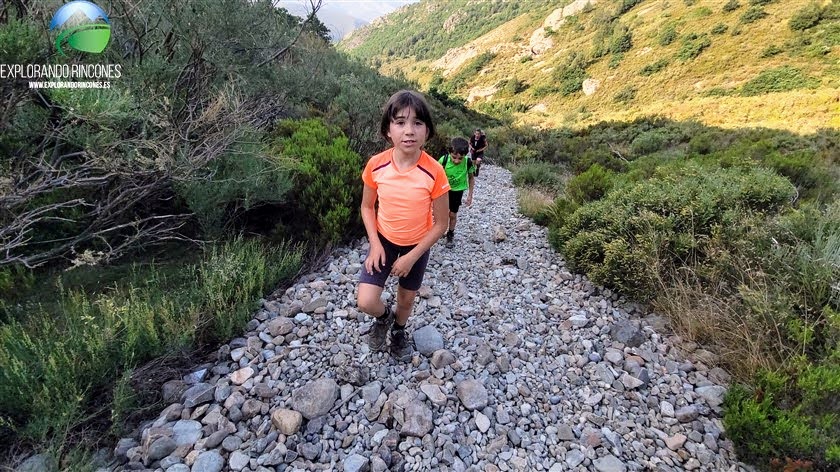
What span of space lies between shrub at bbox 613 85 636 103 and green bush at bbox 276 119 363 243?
44.3m

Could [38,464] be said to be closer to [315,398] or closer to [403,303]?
[315,398]

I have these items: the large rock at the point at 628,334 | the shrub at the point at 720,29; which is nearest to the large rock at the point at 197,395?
the large rock at the point at 628,334

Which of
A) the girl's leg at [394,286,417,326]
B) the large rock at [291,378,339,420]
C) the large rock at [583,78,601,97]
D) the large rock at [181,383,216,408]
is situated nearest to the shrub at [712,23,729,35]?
the large rock at [583,78,601,97]

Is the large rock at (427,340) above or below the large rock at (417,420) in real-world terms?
above

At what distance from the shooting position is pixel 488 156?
14195 millimetres

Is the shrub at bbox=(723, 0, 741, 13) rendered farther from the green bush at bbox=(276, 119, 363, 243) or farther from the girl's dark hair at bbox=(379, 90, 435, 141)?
the girl's dark hair at bbox=(379, 90, 435, 141)

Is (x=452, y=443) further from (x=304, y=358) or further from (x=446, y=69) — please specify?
(x=446, y=69)

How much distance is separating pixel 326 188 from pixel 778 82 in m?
42.5

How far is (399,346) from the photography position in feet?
9.41

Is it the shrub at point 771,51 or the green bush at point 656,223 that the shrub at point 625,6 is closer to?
the shrub at point 771,51

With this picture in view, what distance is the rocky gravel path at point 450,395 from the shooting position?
213 cm

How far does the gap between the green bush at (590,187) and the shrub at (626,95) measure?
1633 inches

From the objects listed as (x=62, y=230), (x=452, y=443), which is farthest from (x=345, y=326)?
(x=62, y=230)

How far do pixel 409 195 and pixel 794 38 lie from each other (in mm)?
52882
